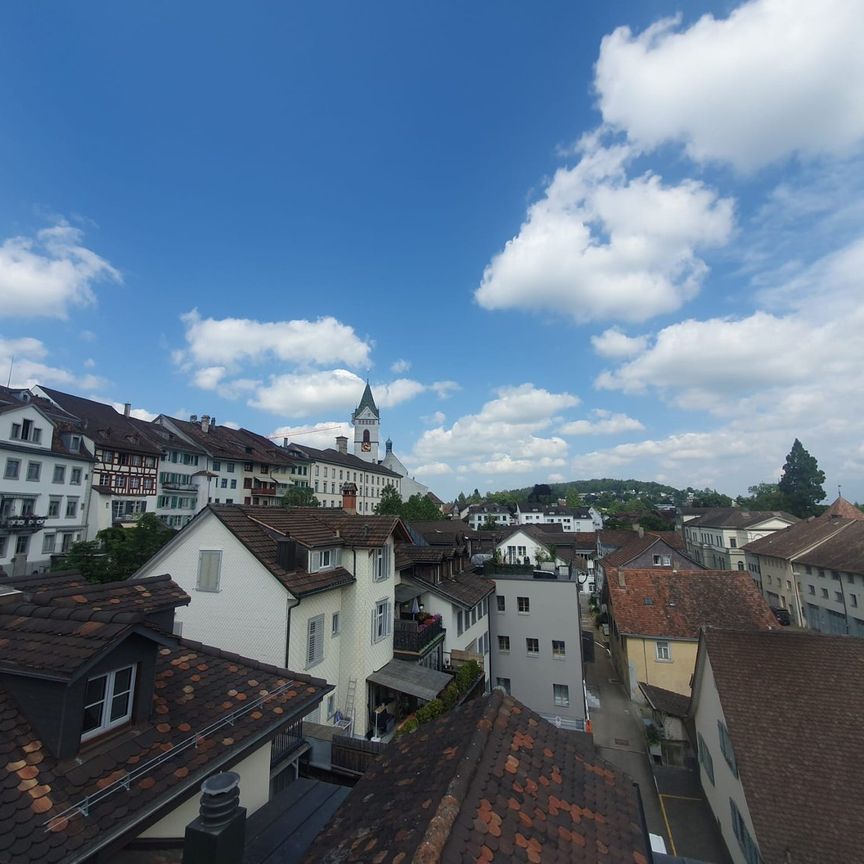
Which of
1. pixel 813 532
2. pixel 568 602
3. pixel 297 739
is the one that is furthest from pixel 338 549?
pixel 813 532

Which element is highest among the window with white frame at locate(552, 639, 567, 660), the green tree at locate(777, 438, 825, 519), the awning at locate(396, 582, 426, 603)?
the green tree at locate(777, 438, 825, 519)

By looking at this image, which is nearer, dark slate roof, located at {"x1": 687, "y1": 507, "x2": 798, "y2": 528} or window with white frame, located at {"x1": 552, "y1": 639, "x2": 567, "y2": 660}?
window with white frame, located at {"x1": 552, "y1": 639, "x2": 567, "y2": 660}

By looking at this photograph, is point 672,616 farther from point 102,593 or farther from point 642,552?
point 102,593

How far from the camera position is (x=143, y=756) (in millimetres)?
6078

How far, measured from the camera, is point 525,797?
543 centimetres

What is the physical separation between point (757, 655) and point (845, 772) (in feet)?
12.2

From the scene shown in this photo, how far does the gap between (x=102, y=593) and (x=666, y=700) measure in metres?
28.2

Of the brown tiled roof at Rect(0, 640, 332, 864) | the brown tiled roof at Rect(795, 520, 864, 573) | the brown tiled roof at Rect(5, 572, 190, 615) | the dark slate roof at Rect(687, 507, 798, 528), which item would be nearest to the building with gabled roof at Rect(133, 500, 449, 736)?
the brown tiled roof at Rect(5, 572, 190, 615)

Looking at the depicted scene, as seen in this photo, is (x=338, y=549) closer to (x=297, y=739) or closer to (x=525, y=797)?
(x=297, y=739)

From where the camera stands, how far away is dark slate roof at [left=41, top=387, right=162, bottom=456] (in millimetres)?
45531

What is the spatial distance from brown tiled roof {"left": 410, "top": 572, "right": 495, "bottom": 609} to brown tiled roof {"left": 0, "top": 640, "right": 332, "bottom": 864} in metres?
15.7

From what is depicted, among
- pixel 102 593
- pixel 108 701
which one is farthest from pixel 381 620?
pixel 108 701

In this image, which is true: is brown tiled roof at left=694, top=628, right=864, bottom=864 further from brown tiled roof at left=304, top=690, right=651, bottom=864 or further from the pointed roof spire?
the pointed roof spire

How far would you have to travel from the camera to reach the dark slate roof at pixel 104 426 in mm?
45531
